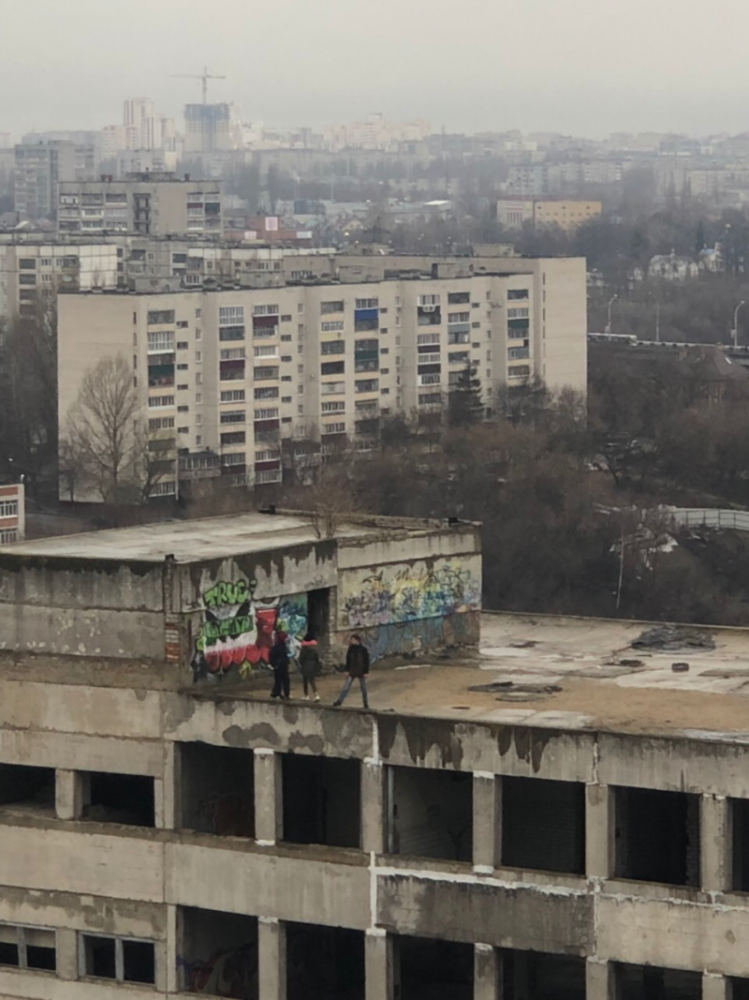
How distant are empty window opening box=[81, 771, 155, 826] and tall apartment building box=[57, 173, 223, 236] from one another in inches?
3969

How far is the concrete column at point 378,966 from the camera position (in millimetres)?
18766

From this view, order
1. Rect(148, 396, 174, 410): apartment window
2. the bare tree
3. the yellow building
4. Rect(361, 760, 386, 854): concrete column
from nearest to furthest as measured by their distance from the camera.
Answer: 1. Rect(361, 760, 386, 854): concrete column
2. the bare tree
3. Rect(148, 396, 174, 410): apartment window
4. the yellow building

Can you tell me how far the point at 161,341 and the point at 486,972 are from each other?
5455 cm

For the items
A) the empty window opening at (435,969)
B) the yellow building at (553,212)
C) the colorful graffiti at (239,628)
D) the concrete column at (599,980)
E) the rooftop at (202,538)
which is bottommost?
the empty window opening at (435,969)

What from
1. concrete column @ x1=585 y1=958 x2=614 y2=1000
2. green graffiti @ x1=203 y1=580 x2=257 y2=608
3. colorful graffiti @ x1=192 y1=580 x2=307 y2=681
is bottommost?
concrete column @ x1=585 y1=958 x2=614 y2=1000

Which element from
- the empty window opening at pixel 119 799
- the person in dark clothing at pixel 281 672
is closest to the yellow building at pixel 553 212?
the empty window opening at pixel 119 799

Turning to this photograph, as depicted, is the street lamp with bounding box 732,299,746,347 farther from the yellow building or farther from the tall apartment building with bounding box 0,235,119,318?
the yellow building

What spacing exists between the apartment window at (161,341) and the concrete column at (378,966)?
53.4 metres

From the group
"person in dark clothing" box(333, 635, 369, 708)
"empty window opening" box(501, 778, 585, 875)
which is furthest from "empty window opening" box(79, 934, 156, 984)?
"empty window opening" box(501, 778, 585, 875)

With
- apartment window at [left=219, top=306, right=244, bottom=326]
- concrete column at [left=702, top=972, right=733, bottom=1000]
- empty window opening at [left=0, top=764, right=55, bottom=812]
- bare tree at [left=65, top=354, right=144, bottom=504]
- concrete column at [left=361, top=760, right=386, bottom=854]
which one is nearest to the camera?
concrete column at [left=702, top=972, right=733, bottom=1000]

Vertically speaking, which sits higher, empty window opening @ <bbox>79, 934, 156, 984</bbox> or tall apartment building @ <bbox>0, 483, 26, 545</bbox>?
empty window opening @ <bbox>79, 934, 156, 984</bbox>

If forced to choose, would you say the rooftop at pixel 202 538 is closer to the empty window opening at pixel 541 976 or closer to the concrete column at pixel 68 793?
the concrete column at pixel 68 793

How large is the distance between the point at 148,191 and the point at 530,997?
103724mm

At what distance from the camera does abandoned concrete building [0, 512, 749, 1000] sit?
712 inches
